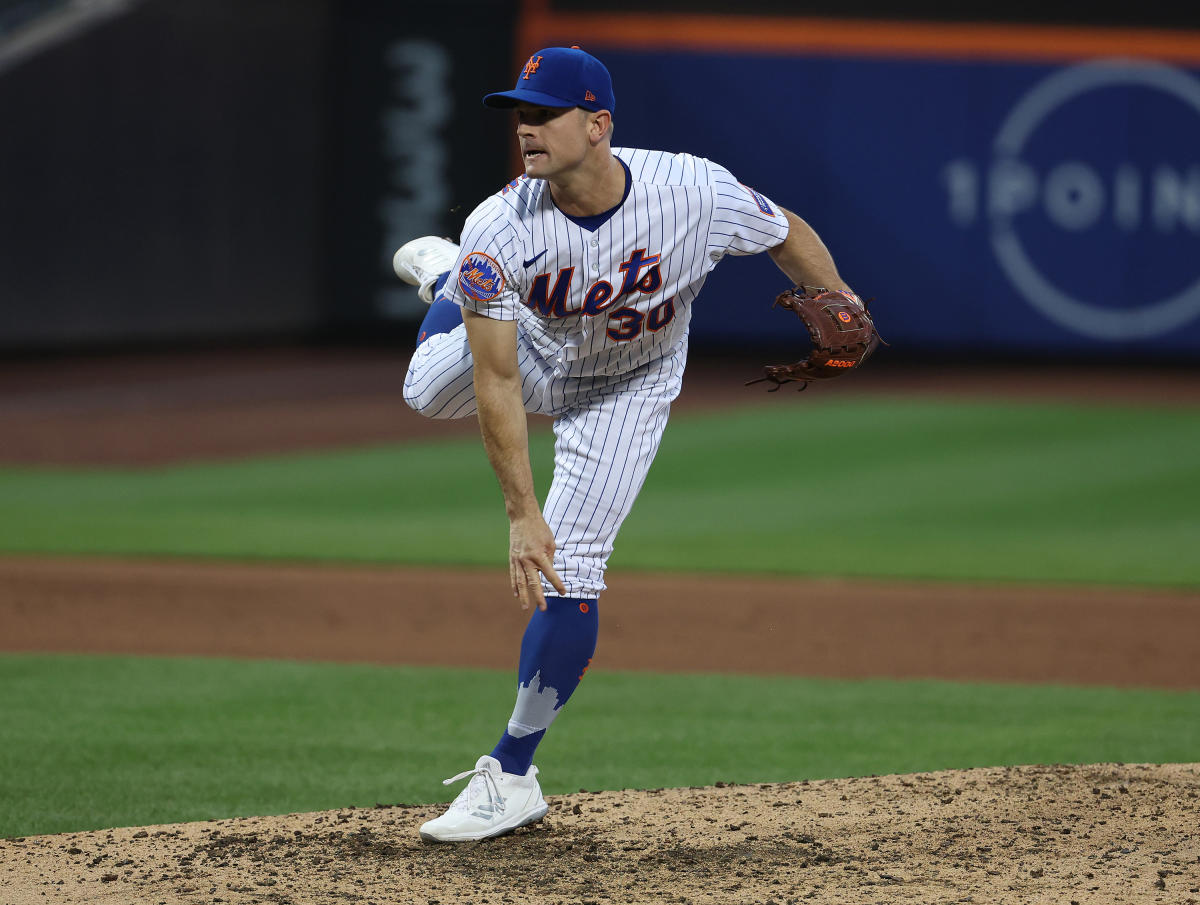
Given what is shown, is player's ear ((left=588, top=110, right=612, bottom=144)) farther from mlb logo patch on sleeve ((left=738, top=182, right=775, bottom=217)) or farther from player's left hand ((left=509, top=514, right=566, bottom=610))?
player's left hand ((left=509, top=514, right=566, bottom=610))

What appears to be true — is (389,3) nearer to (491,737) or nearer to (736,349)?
(736,349)

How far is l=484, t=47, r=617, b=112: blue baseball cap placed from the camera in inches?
146

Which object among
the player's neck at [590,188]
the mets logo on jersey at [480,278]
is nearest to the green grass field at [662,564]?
the mets logo on jersey at [480,278]

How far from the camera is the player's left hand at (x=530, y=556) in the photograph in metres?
3.79

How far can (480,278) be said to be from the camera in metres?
3.72

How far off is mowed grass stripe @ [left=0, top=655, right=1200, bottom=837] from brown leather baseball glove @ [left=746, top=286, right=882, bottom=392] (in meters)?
1.39

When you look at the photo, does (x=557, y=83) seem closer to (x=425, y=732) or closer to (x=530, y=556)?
(x=530, y=556)

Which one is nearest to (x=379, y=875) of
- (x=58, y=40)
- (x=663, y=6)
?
(x=58, y=40)

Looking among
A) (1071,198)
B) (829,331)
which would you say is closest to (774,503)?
(829,331)

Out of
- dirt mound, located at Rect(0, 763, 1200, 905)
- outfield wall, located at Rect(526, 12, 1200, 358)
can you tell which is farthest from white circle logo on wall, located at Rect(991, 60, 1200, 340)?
dirt mound, located at Rect(0, 763, 1200, 905)

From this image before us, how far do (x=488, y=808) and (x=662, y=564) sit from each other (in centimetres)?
489

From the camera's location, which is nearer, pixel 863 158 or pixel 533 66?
pixel 533 66

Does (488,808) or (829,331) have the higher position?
(829,331)

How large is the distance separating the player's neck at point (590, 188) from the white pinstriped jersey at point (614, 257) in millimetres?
29
